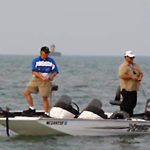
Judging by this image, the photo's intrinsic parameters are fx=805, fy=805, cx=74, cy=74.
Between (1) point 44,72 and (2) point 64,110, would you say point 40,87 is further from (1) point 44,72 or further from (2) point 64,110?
(2) point 64,110

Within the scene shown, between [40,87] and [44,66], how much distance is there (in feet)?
1.46

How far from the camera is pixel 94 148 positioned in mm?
15492

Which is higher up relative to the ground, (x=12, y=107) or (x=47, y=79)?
(x=47, y=79)

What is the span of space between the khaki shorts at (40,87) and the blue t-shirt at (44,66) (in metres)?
0.17

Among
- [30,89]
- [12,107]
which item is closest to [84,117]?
[30,89]

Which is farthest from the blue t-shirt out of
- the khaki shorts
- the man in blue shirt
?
the khaki shorts

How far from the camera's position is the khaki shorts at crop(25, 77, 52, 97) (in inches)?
647

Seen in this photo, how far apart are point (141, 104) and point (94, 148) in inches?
374

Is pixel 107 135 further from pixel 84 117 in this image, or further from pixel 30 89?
pixel 30 89

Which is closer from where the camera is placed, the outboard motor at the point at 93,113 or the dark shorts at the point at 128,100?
the outboard motor at the point at 93,113

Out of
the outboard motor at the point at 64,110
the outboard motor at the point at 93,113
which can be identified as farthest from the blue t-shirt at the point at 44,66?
the outboard motor at the point at 93,113

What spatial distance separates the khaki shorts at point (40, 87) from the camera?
53.9 ft

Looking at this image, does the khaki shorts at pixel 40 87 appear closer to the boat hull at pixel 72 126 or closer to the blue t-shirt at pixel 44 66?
the blue t-shirt at pixel 44 66

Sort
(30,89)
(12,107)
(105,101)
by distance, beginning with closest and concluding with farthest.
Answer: (30,89) → (12,107) → (105,101)
